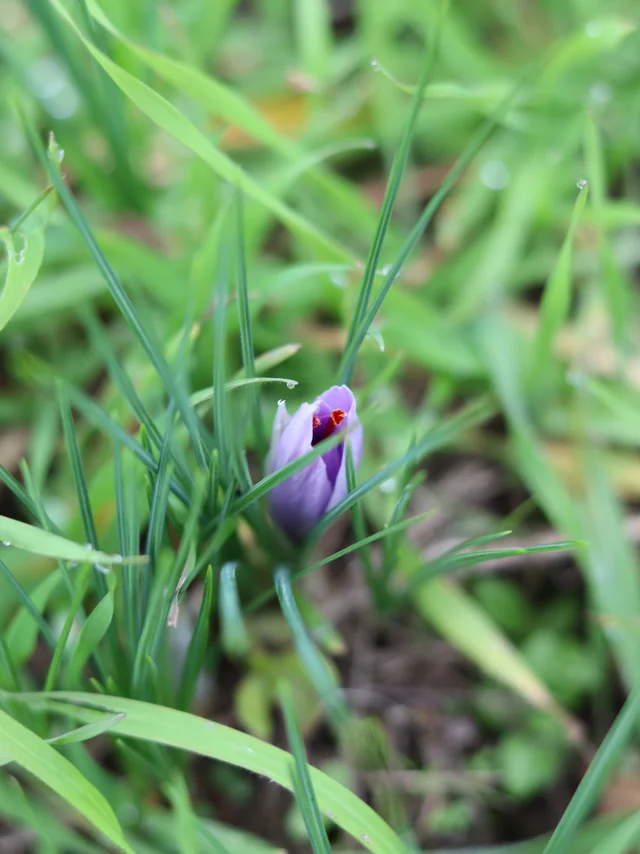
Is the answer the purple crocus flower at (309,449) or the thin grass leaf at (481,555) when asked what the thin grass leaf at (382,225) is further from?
the thin grass leaf at (481,555)

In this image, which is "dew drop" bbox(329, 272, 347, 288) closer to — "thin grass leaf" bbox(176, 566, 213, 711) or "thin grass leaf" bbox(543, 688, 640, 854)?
"thin grass leaf" bbox(176, 566, 213, 711)

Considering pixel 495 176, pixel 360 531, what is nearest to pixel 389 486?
pixel 360 531

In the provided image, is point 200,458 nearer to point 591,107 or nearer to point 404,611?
point 404,611

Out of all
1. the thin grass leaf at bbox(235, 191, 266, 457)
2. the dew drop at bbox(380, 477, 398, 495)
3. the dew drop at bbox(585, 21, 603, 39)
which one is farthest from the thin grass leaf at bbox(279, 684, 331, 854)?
the dew drop at bbox(585, 21, 603, 39)

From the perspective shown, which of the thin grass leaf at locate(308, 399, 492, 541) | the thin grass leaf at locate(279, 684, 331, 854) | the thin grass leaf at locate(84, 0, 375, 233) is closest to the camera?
the thin grass leaf at locate(279, 684, 331, 854)

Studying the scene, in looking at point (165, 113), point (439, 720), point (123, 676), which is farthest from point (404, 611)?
point (165, 113)

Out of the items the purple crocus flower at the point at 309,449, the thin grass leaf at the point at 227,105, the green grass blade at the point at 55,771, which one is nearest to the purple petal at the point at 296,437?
the purple crocus flower at the point at 309,449

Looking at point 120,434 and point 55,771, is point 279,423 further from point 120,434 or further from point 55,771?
point 55,771
